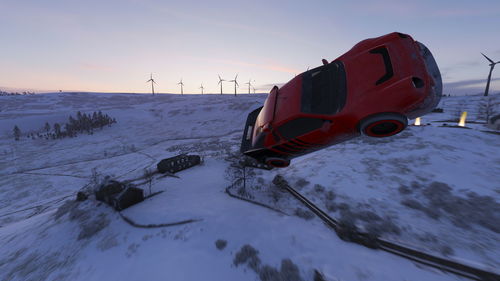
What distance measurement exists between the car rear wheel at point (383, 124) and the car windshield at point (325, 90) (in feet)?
2.53

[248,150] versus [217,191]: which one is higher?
[248,150]

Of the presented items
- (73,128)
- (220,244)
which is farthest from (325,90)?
(73,128)

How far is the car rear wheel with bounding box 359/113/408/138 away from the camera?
4441mm

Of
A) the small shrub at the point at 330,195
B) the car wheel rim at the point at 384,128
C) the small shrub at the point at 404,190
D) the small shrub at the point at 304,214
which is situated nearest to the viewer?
the car wheel rim at the point at 384,128

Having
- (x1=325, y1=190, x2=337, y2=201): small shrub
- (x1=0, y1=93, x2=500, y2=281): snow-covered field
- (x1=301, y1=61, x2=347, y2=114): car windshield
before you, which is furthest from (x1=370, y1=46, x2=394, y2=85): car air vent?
(x1=325, y1=190, x2=337, y2=201): small shrub

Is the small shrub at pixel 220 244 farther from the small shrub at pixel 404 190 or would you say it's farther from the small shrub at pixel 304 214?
the small shrub at pixel 404 190

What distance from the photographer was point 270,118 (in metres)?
6.43

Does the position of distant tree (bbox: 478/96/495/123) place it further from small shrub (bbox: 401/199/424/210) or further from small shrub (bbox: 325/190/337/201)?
small shrub (bbox: 325/190/337/201)

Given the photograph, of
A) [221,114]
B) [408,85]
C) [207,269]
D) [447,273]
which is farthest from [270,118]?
[221,114]

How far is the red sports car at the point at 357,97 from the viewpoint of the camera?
14.6 ft

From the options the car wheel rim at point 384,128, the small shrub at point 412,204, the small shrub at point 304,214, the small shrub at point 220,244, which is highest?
the car wheel rim at point 384,128

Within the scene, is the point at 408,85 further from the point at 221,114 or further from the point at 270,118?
the point at 221,114

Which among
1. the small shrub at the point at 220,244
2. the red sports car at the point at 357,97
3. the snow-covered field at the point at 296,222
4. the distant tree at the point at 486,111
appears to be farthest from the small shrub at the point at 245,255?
the distant tree at the point at 486,111

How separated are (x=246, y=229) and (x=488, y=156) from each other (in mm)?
15089
